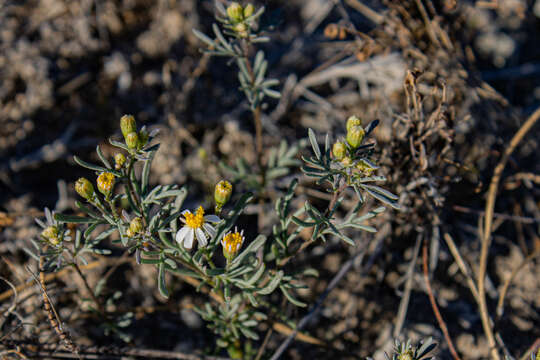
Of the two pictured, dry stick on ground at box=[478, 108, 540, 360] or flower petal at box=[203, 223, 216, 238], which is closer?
flower petal at box=[203, 223, 216, 238]

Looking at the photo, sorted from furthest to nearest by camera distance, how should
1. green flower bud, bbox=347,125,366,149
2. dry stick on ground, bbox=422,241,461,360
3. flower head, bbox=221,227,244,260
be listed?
A: 1. dry stick on ground, bbox=422,241,461,360
2. flower head, bbox=221,227,244,260
3. green flower bud, bbox=347,125,366,149

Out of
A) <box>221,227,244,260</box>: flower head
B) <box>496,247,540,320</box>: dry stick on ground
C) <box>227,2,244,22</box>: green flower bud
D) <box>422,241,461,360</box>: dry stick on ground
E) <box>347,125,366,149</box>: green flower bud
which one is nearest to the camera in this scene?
<box>347,125,366,149</box>: green flower bud

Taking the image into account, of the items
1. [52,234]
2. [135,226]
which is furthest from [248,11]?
[52,234]

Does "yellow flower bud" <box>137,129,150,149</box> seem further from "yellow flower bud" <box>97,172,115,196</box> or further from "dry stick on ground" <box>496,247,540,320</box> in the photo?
"dry stick on ground" <box>496,247,540,320</box>

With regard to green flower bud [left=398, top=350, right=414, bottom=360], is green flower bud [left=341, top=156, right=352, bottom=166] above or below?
above

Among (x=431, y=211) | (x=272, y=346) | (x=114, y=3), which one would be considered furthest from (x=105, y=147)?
(x=431, y=211)

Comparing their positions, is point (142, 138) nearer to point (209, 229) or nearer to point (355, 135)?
point (209, 229)

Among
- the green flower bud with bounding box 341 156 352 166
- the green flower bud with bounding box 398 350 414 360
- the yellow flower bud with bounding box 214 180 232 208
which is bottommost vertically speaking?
the green flower bud with bounding box 398 350 414 360

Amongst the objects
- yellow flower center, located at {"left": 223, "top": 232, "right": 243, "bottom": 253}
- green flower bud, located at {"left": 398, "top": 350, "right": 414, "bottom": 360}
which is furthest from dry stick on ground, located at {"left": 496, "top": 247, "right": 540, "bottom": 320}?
yellow flower center, located at {"left": 223, "top": 232, "right": 243, "bottom": 253}
